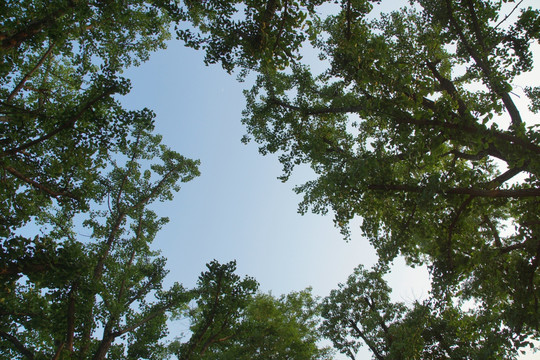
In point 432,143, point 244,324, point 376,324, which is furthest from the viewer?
point 376,324

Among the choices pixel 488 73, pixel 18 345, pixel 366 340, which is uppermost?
pixel 488 73

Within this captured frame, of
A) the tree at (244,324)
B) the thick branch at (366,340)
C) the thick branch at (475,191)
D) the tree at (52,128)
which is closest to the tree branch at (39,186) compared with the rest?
the tree at (52,128)

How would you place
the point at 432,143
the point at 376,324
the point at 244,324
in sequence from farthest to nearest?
the point at 376,324, the point at 244,324, the point at 432,143

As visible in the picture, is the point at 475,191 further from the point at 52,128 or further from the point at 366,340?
the point at 366,340

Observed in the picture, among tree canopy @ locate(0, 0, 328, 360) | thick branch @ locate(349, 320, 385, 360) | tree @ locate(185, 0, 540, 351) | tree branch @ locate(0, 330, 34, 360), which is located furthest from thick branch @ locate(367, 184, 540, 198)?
thick branch @ locate(349, 320, 385, 360)

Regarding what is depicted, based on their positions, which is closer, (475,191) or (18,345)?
(475,191)

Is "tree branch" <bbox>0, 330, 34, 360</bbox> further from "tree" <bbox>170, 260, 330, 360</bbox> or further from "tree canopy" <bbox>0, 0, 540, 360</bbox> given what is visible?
"tree" <bbox>170, 260, 330, 360</bbox>

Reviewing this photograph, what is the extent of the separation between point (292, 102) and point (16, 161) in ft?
24.1

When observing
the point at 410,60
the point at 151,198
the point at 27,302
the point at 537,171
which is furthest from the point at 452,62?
the point at 27,302

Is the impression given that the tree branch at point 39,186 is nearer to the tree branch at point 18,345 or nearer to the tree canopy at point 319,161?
the tree canopy at point 319,161

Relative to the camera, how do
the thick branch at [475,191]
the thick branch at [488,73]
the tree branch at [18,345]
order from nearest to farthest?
the thick branch at [475,191] < the thick branch at [488,73] < the tree branch at [18,345]

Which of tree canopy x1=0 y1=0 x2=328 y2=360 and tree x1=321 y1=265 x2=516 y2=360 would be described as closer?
tree canopy x1=0 y1=0 x2=328 y2=360

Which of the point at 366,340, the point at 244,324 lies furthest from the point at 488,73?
the point at 366,340

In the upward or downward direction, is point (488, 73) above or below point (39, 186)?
above
